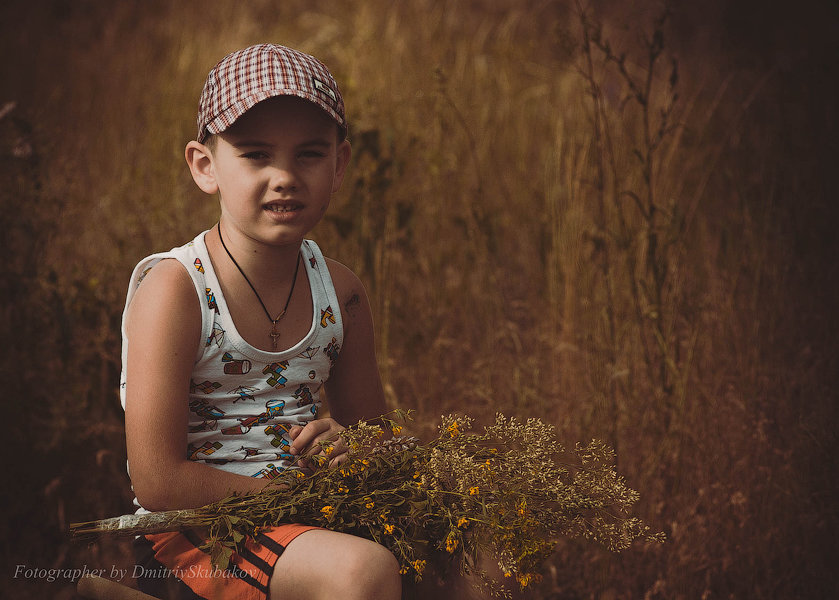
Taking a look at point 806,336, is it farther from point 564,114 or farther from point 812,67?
point 564,114

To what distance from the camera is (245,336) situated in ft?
5.89

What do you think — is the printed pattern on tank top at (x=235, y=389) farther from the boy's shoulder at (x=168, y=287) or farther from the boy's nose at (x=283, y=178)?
the boy's nose at (x=283, y=178)

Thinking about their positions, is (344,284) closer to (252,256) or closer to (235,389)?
(252,256)

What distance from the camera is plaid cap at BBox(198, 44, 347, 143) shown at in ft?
5.51

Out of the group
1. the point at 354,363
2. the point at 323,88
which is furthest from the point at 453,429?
the point at 323,88

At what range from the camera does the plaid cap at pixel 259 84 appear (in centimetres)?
168

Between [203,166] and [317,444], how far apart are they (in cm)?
63

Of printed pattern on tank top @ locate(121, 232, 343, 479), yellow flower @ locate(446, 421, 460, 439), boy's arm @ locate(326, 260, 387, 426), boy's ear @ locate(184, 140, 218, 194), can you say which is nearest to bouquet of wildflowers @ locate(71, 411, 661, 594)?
yellow flower @ locate(446, 421, 460, 439)

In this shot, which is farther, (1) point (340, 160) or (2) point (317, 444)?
(1) point (340, 160)

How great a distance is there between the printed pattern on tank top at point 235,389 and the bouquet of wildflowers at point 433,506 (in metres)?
0.15

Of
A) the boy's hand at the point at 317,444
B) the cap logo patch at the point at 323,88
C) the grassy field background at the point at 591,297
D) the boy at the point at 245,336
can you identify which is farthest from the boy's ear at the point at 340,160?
the grassy field background at the point at 591,297

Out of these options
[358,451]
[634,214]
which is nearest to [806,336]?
[634,214]

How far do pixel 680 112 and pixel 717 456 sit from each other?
121 cm

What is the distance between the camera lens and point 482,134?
454 cm
